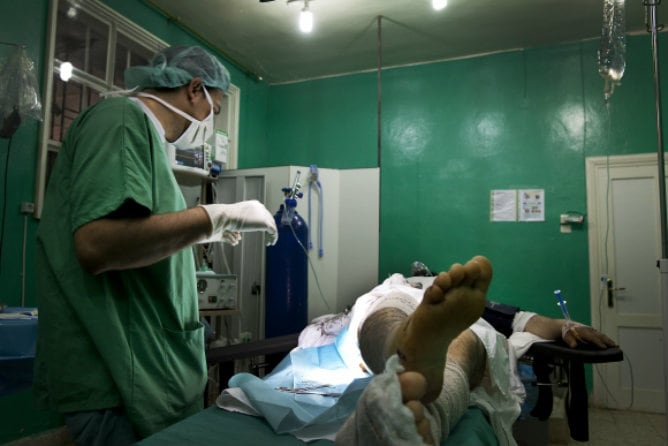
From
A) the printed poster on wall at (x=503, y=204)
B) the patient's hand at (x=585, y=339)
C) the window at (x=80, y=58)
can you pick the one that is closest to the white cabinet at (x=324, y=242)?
the printed poster on wall at (x=503, y=204)

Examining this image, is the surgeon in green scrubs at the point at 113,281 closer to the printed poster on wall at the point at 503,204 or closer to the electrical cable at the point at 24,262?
the electrical cable at the point at 24,262

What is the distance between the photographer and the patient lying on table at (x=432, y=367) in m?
0.60

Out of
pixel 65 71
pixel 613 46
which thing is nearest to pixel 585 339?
pixel 613 46

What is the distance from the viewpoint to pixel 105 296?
0.78 meters

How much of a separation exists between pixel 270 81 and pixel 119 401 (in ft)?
12.3

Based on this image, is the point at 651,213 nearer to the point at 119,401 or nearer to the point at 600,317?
the point at 600,317

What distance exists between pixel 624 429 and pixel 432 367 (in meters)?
2.66

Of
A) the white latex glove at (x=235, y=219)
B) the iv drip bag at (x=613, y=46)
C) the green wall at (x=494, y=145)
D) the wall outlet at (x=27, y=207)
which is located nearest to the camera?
the white latex glove at (x=235, y=219)

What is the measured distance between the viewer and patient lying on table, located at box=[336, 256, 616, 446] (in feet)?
1.98

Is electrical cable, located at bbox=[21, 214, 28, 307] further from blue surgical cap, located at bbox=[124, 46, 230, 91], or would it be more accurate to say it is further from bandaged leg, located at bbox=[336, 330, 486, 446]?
bandaged leg, located at bbox=[336, 330, 486, 446]

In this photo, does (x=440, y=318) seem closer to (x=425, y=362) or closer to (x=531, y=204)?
(x=425, y=362)

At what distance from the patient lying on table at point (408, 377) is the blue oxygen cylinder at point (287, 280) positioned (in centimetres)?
116

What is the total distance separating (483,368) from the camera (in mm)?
1264

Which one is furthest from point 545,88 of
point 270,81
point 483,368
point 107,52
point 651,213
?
point 107,52
